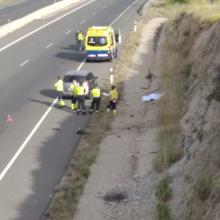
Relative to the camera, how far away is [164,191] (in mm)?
18312

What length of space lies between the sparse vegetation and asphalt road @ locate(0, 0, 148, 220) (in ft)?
14.9

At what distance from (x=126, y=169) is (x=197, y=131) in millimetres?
2971

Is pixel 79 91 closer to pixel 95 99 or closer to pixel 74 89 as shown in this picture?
pixel 74 89

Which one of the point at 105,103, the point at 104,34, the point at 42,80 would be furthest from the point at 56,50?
the point at 105,103

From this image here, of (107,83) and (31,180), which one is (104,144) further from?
(107,83)

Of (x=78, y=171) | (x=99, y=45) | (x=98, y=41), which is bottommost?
(x=99, y=45)

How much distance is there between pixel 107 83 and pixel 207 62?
8.30 m

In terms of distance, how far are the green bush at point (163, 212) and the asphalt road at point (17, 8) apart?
52.5m

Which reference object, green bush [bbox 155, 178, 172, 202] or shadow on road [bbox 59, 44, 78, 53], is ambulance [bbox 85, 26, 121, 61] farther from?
green bush [bbox 155, 178, 172, 202]

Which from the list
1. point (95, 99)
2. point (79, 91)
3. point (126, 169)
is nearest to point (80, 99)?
point (79, 91)

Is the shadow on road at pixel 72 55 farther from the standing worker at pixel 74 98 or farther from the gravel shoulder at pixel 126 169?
the standing worker at pixel 74 98

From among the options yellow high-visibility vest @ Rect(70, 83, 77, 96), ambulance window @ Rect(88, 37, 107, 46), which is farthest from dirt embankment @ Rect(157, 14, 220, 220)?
ambulance window @ Rect(88, 37, 107, 46)

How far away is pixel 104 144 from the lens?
82.2 ft

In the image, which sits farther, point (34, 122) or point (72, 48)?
point (72, 48)
